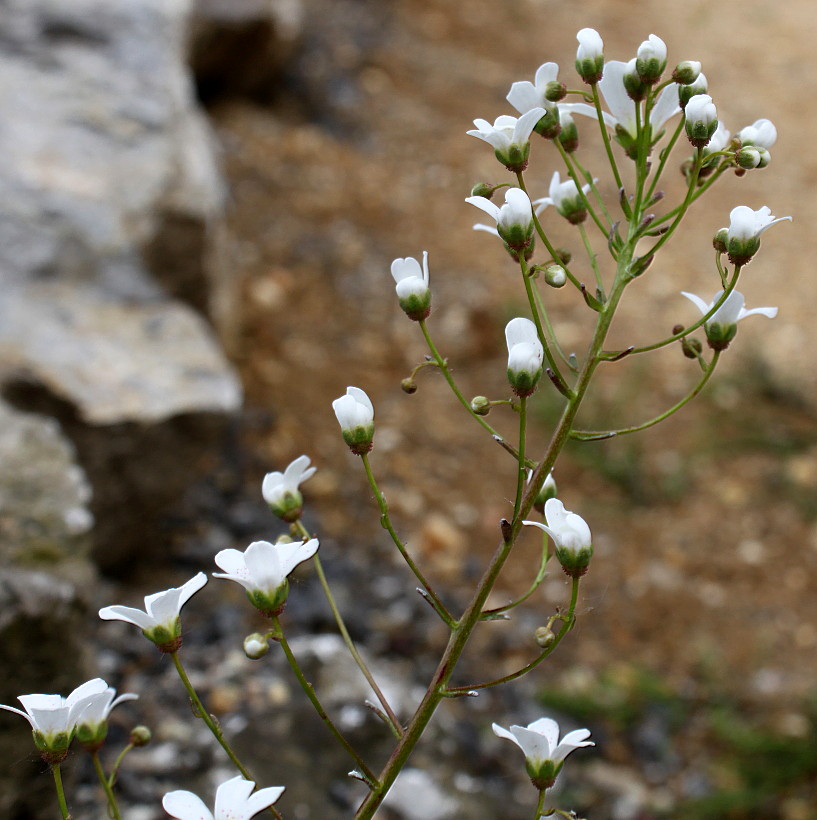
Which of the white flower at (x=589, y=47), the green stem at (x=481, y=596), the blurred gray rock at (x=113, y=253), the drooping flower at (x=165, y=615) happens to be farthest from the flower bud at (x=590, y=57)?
the blurred gray rock at (x=113, y=253)

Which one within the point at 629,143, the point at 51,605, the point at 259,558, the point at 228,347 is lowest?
the point at 228,347

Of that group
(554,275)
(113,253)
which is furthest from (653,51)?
(113,253)

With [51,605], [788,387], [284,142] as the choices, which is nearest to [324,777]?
[51,605]

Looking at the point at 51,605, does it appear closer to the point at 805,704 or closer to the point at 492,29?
the point at 805,704

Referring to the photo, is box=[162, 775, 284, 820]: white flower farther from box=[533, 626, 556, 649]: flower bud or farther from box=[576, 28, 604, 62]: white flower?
box=[576, 28, 604, 62]: white flower

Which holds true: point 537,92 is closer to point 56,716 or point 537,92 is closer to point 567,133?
point 567,133

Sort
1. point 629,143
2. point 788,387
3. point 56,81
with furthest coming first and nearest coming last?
1. point 788,387
2. point 56,81
3. point 629,143

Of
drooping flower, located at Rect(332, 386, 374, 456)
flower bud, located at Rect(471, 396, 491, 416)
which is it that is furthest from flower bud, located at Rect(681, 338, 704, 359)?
drooping flower, located at Rect(332, 386, 374, 456)

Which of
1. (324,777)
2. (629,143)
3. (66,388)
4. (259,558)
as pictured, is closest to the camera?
(259,558)
